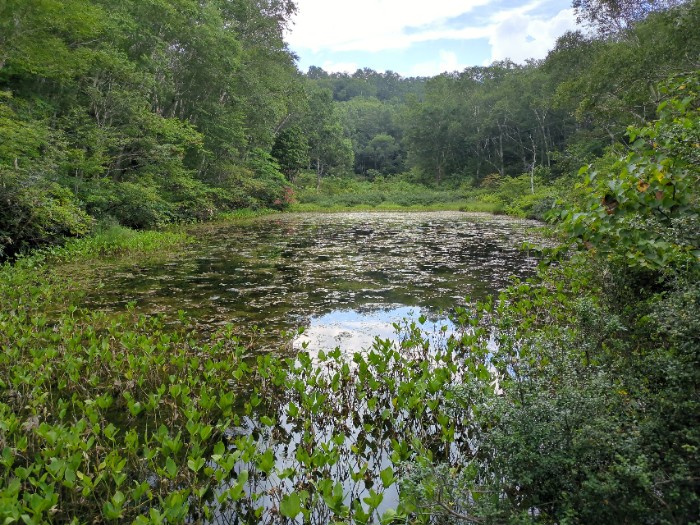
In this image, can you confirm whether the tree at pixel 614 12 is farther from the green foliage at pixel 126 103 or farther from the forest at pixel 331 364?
the green foliage at pixel 126 103

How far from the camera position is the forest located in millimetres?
2418

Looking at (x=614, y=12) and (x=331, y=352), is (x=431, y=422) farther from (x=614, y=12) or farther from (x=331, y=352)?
(x=614, y=12)

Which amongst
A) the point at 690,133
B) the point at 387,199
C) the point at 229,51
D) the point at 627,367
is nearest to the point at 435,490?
the point at 627,367

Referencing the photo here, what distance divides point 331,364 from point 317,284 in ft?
15.8

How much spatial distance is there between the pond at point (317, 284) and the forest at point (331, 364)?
0.75 metres

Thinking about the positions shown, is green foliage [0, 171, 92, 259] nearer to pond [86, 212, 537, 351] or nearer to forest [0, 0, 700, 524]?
forest [0, 0, 700, 524]

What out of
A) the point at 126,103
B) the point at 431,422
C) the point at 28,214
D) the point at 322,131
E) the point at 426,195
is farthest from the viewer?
the point at 322,131

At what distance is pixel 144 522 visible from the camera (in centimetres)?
235

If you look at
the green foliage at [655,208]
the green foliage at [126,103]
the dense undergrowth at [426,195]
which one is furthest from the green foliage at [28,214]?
the dense undergrowth at [426,195]

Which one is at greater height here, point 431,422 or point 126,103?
point 126,103

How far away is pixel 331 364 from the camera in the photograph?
5.33 meters

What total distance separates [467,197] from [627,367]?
45927 millimetres

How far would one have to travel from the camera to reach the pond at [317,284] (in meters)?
7.17

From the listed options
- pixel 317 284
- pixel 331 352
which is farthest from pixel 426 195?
pixel 331 352
